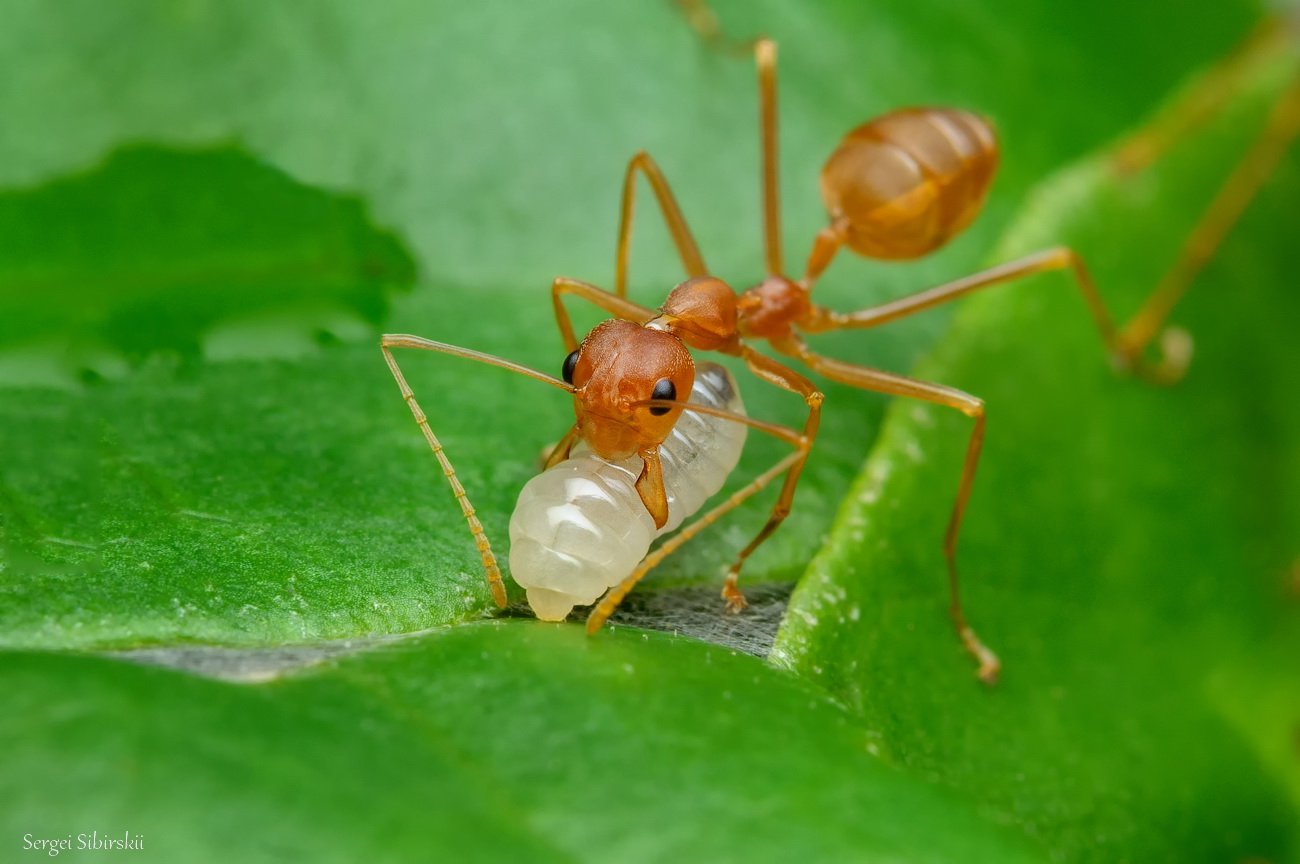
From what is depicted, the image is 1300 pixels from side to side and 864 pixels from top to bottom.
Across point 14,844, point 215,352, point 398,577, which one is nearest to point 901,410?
point 398,577

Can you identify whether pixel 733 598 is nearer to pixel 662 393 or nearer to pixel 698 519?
pixel 698 519

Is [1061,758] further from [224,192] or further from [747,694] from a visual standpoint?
[224,192]

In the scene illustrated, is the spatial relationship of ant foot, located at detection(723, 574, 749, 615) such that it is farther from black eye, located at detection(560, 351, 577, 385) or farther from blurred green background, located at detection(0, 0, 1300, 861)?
black eye, located at detection(560, 351, 577, 385)

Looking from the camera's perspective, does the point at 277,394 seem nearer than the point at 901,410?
Yes

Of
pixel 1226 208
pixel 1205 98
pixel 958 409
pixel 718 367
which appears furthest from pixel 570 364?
pixel 1205 98

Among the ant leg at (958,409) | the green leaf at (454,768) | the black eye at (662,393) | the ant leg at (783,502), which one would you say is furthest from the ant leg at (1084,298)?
the green leaf at (454,768)

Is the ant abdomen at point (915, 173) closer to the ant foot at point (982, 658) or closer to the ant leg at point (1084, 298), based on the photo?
the ant leg at point (1084, 298)
